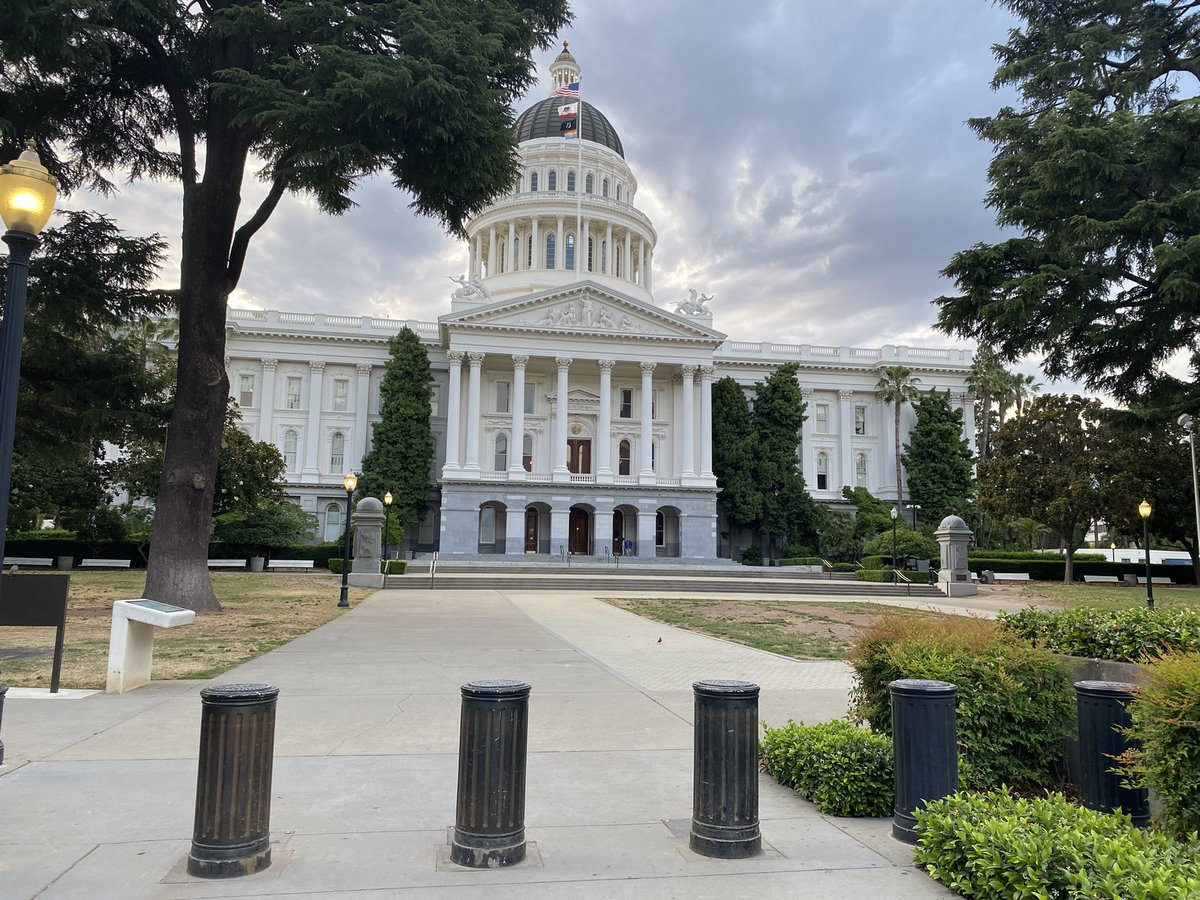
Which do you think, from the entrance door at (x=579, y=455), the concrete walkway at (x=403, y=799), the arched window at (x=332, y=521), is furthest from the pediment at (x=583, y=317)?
the concrete walkway at (x=403, y=799)

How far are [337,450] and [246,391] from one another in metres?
7.95

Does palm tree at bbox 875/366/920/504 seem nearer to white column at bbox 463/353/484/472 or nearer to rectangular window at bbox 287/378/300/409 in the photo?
white column at bbox 463/353/484/472

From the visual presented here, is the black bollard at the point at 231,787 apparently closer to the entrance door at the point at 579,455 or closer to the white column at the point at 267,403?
the entrance door at the point at 579,455

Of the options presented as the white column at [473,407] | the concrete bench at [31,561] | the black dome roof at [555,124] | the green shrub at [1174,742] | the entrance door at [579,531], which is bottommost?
the concrete bench at [31,561]

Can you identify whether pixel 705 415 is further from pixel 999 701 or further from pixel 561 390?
pixel 999 701

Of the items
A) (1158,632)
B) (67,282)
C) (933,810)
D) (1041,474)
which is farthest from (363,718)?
(1041,474)

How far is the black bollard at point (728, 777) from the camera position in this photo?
185 inches

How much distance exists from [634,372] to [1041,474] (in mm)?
27851

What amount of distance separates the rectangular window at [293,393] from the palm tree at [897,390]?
46.6 m

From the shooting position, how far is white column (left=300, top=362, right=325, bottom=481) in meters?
60.6

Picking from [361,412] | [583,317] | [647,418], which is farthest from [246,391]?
[647,418]

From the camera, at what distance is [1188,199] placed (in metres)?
15.1

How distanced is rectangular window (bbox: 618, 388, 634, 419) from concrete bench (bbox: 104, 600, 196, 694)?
171 ft

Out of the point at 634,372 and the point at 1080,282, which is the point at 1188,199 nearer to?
the point at 1080,282
